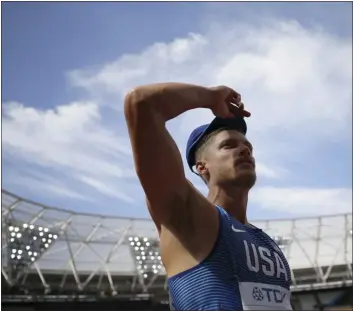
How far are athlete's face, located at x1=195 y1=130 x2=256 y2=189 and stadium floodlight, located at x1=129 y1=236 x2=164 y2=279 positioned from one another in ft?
73.6

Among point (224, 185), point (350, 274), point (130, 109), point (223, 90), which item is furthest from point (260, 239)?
point (350, 274)

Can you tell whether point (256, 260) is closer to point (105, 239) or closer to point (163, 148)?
point (163, 148)

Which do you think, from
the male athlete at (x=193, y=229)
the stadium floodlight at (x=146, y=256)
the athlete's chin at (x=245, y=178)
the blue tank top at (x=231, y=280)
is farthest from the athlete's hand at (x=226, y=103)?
the stadium floodlight at (x=146, y=256)

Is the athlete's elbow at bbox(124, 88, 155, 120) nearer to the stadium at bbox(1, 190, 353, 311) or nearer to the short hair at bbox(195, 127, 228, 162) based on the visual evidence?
the short hair at bbox(195, 127, 228, 162)

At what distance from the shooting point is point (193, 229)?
133 cm

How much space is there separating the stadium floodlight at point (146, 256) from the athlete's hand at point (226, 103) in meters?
22.6

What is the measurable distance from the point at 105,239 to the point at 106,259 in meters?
1.19

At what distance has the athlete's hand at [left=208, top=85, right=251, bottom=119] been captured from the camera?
143 cm

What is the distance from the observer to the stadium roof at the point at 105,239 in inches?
806

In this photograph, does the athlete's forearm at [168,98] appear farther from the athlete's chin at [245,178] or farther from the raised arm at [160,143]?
the athlete's chin at [245,178]

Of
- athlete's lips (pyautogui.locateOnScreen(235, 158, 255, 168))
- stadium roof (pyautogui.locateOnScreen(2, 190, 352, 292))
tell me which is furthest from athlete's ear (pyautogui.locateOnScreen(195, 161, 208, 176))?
stadium roof (pyautogui.locateOnScreen(2, 190, 352, 292))

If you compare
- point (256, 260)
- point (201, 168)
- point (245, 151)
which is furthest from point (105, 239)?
point (256, 260)

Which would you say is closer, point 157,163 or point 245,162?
point 157,163

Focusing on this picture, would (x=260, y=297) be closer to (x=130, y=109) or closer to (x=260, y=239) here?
(x=260, y=239)
